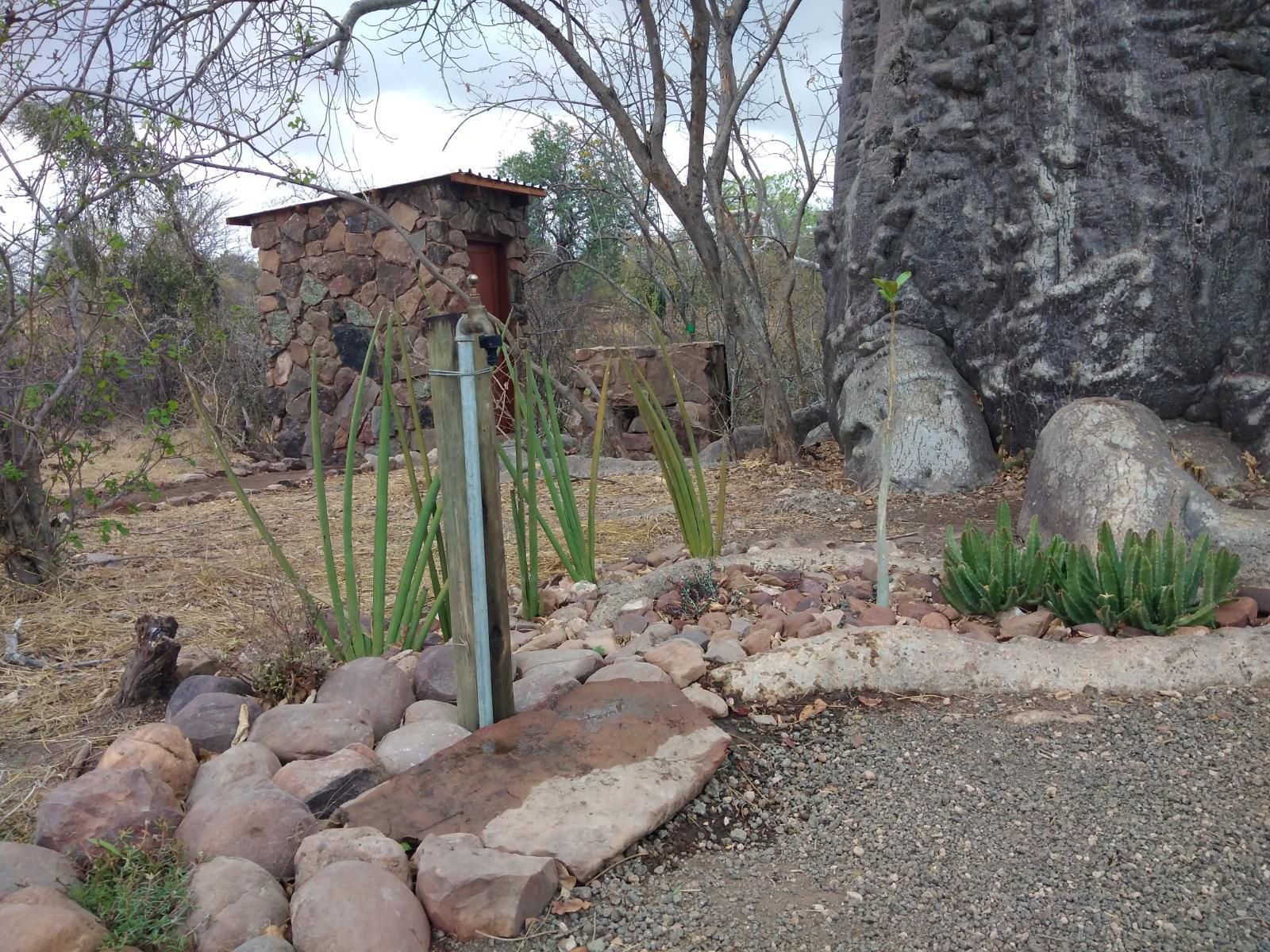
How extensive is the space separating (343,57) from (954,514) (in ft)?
12.4

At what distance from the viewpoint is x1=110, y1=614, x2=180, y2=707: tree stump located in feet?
8.02

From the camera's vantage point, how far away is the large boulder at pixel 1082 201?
451 centimetres

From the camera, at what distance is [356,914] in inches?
60.9

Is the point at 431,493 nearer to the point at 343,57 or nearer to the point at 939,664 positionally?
the point at 939,664

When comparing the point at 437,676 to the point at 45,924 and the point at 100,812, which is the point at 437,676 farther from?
the point at 45,924

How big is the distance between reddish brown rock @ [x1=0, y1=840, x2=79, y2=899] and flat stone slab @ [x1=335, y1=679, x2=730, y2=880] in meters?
0.44

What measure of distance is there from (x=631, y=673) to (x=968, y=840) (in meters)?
0.89

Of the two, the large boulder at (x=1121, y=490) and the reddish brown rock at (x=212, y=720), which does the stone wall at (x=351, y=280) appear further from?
the reddish brown rock at (x=212, y=720)

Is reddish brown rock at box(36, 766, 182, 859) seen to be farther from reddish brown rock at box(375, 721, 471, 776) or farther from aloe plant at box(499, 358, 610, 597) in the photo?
aloe plant at box(499, 358, 610, 597)

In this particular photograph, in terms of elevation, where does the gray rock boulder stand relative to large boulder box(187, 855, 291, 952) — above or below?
above

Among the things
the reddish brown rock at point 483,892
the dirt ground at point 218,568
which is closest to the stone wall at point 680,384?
the dirt ground at point 218,568

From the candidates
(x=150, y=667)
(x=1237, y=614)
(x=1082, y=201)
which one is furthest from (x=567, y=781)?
(x=1082, y=201)

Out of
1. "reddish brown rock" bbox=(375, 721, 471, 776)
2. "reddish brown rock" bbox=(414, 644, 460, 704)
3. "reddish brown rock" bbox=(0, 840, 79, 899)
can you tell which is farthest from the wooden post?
"reddish brown rock" bbox=(0, 840, 79, 899)

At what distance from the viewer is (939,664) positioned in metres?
2.53
